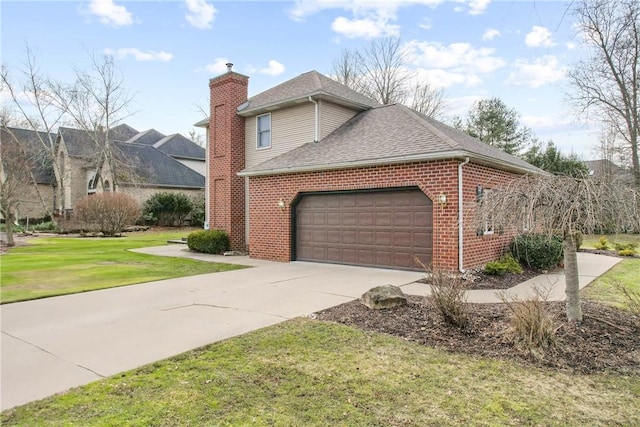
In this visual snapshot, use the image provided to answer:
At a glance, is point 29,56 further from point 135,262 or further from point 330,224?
point 330,224

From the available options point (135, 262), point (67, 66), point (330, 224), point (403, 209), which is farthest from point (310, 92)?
point (67, 66)

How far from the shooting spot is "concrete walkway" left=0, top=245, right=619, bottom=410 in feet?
14.2

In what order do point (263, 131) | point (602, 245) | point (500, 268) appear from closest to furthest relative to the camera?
point (500, 268) < point (263, 131) < point (602, 245)

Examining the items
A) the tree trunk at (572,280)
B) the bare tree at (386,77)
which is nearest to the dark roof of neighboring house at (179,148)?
the bare tree at (386,77)

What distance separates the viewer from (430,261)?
10.2 m

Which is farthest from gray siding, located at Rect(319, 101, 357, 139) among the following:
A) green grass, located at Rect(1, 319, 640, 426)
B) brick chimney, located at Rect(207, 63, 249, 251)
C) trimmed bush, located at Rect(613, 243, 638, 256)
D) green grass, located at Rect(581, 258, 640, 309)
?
trimmed bush, located at Rect(613, 243, 638, 256)

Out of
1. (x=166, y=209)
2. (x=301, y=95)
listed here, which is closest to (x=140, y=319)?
(x=301, y=95)

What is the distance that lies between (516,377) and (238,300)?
4.94 m

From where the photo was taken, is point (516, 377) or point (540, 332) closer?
point (516, 377)

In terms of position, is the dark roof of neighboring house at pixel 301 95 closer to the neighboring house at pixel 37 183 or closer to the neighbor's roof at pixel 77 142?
the neighbor's roof at pixel 77 142

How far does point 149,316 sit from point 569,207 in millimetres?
6081

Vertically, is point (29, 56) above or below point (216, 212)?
above

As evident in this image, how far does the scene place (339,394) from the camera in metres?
3.61

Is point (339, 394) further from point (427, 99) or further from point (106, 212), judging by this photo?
point (427, 99)
